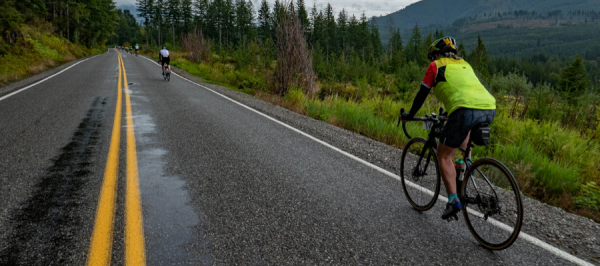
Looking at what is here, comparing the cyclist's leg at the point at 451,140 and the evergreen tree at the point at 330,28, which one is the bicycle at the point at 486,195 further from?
the evergreen tree at the point at 330,28

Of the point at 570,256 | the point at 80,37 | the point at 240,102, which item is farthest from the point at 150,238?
the point at 80,37

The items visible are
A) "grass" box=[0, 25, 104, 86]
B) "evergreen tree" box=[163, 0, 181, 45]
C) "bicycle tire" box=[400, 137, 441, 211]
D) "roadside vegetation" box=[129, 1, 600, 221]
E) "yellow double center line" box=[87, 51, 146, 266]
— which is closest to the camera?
"yellow double center line" box=[87, 51, 146, 266]

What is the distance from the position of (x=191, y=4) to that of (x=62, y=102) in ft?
287

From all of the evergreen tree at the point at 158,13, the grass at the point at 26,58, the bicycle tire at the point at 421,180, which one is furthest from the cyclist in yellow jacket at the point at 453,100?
the evergreen tree at the point at 158,13

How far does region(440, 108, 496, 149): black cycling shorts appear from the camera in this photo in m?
2.95

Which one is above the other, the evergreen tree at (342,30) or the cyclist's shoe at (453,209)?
the evergreen tree at (342,30)

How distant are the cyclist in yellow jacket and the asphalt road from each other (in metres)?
0.69

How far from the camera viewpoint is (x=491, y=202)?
3.07m

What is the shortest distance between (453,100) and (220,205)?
264 cm

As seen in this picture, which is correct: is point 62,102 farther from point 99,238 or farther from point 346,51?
point 346,51

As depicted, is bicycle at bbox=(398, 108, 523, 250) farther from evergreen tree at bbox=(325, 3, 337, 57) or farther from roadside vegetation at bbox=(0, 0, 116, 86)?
evergreen tree at bbox=(325, 3, 337, 57)

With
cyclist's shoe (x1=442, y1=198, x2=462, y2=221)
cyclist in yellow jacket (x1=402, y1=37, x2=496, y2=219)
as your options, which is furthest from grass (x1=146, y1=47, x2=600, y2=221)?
cyclist in yellow jacket (x1=402, y1=37, x2=496, y2=219)

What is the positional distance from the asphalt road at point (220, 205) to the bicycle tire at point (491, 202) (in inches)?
5.5

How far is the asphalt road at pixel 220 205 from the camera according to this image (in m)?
2.72
